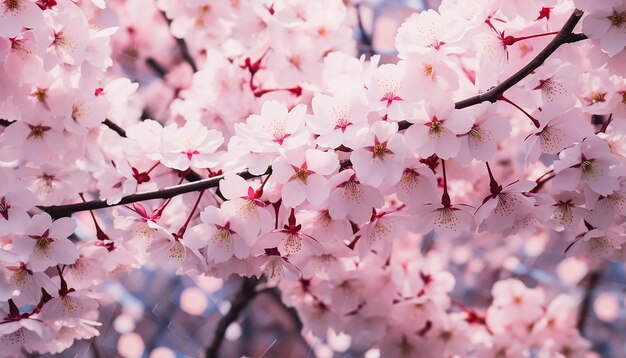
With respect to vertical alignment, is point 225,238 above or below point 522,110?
below

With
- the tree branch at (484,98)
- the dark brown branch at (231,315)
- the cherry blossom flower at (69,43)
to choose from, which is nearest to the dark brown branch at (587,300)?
the dark brown branch at (231,315)

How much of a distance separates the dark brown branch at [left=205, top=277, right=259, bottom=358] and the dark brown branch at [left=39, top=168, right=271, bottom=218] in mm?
1285

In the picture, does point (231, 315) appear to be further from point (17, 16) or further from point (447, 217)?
point (17, 16)

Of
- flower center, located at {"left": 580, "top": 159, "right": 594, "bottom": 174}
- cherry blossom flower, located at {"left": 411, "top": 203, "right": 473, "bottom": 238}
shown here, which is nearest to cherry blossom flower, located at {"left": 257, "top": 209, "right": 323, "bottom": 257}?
cherry blossom flower, located at {"left": 411, "top": 203, "right": 473, "bottom": 238}

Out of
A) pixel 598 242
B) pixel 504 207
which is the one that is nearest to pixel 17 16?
pixel 504 207

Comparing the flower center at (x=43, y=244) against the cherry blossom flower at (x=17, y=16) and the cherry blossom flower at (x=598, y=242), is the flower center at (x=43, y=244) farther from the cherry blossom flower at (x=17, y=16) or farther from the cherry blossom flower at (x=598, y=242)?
the cherry blossom flower at (x=598, y=242)

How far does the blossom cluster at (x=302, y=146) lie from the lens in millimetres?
1391

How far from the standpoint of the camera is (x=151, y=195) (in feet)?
4.85

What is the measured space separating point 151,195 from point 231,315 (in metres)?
1.43

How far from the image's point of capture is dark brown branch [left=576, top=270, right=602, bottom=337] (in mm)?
3422

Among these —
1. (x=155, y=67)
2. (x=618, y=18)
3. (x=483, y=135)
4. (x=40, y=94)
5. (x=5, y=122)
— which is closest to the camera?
(x=618, y=18)

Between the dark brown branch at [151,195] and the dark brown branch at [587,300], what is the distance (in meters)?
2.36

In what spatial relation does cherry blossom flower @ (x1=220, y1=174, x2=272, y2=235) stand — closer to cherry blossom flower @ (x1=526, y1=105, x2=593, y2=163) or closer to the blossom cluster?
the blossom cluster

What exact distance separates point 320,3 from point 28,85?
84 cm
